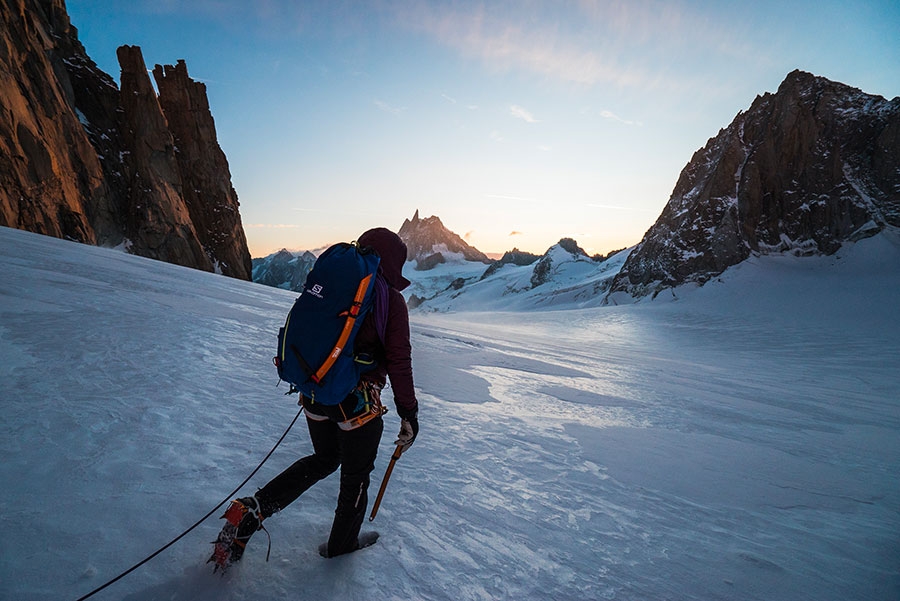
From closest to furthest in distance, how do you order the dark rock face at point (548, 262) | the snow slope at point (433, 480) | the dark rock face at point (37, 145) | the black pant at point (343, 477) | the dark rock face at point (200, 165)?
the snow slope at point (433, 480)
the black pant at point (343, 477)
the dark rock face at point (37, 145)
the dark rock face at point (200, 165)
the dark rock face at point (548, 262)

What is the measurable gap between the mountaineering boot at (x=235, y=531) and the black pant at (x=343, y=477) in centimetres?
12

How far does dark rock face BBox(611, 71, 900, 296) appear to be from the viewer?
41.0 m

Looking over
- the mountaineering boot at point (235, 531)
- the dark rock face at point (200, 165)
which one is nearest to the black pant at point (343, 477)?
the mountaineering boot at point (235, 531)

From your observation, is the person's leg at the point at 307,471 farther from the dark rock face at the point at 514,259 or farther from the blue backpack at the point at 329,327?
the dark rock face at the point at 514,259

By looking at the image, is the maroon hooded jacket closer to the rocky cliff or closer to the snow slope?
the snow slope

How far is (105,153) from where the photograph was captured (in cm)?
3922

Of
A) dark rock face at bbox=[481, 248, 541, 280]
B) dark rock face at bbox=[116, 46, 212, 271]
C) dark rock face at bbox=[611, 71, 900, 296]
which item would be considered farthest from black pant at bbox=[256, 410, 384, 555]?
dark rock face at bbox=[481, 248, 541, 280]

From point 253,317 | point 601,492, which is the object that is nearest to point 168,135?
point 253,317

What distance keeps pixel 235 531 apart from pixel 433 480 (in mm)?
1863

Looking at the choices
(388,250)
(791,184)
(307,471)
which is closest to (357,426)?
(307,471)

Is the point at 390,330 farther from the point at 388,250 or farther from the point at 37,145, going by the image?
the point at 37,145

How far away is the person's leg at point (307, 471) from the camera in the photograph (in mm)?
2295

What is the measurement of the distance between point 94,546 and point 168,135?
5695 cm

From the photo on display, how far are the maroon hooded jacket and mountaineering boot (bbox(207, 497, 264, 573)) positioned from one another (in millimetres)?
964
